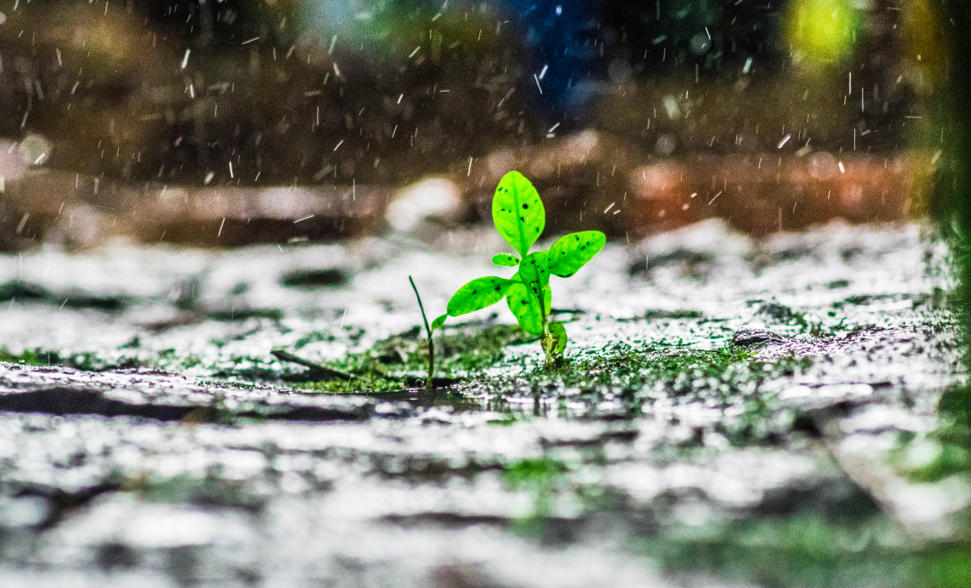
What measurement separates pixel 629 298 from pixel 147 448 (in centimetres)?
223

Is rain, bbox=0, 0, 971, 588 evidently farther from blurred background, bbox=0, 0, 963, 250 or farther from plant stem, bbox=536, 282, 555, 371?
blurred background, bbox=0, 0, 963, 250

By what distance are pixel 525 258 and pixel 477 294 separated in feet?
0.42

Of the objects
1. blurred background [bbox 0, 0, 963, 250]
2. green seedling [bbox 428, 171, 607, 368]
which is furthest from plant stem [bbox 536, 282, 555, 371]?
blurred background [bbox 0, 0, 963, 250]

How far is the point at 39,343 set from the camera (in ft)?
7.95

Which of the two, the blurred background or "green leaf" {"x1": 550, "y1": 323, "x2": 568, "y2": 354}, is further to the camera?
the blurred background

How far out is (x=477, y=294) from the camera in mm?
1533

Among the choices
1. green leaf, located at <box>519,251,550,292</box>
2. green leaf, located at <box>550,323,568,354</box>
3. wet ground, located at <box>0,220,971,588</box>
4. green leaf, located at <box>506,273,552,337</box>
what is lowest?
wet ground, located at <box>0,220,971,588</box>

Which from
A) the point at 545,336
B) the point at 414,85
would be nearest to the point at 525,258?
the point at 545,336

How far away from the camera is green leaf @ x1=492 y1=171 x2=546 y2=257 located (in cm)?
155

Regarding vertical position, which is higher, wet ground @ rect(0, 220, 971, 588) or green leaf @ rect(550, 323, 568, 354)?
green leaf @ rect(550, 323, 568, 354)

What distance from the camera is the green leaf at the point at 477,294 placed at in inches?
59.1

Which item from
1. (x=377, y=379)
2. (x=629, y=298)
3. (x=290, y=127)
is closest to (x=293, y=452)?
(x=377, y=379)

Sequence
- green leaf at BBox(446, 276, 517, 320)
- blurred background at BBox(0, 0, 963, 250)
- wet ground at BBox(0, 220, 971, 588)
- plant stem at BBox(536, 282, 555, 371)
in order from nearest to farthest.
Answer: wet ground at BBox(0, 220, 971, 588) < green leaf at BBox(446, 276, 517, 320) < plant stem at BBox(536, 282, 555, 371) < blurred background at BBox(0, 0, 963, 250)

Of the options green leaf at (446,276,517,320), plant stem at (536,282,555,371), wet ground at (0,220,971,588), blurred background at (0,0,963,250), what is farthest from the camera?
blurred background at (0,0,963,250)
